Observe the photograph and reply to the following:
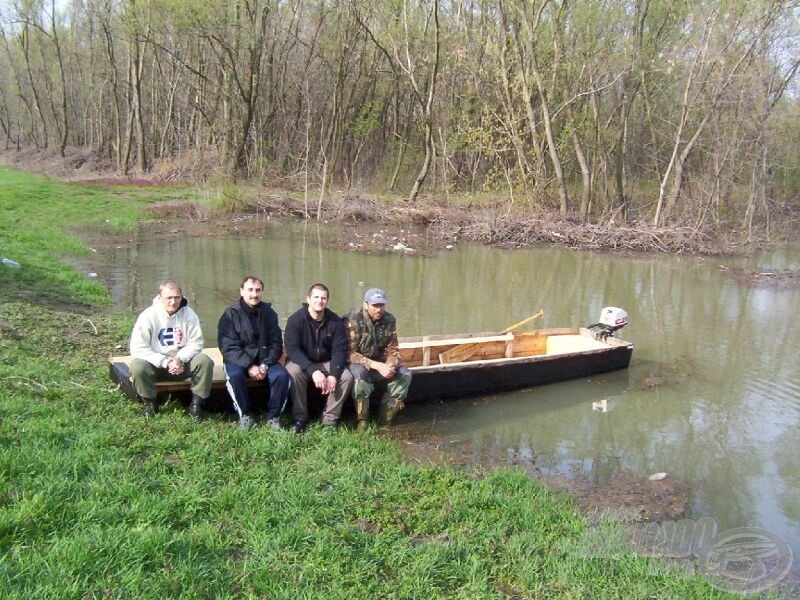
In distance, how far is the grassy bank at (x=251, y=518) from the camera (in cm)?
348

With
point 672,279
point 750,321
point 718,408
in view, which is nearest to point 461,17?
point 672,279

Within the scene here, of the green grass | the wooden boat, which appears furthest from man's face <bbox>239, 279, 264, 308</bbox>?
the green grass

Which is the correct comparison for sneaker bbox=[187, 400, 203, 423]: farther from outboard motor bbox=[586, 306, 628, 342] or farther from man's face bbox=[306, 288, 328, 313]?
outboard motor bbox=[586, 306, 628, 342]

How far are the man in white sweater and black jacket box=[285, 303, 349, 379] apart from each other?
815 millimetres

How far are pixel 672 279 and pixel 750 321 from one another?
413 centimetres

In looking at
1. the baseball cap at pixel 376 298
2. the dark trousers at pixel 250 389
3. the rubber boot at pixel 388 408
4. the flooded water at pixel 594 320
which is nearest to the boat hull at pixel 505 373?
the flooded water at pixel 594 320

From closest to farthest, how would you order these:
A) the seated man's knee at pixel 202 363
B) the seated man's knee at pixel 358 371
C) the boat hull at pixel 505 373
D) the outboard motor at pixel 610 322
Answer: the seated man's knee at pixel 202 363 < the seated man's knee at pixel 358 371 < the boat hull at pixel 505 373 < the outboard motor at pixel 610 322

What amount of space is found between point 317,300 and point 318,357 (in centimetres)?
56

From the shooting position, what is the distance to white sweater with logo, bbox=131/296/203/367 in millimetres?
5922

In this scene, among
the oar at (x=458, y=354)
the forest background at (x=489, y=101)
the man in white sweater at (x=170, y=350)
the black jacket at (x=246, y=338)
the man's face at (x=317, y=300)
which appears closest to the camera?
the man in white sweater at (x=170, y=350)

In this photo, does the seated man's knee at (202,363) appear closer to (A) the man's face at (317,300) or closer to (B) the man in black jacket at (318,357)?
(B) the man in black jacket at (318,357)

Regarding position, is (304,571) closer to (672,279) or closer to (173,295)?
(173,295)

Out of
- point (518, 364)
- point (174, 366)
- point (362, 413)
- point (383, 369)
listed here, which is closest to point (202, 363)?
point (174, 366)

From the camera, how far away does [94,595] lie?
10.3 ft
